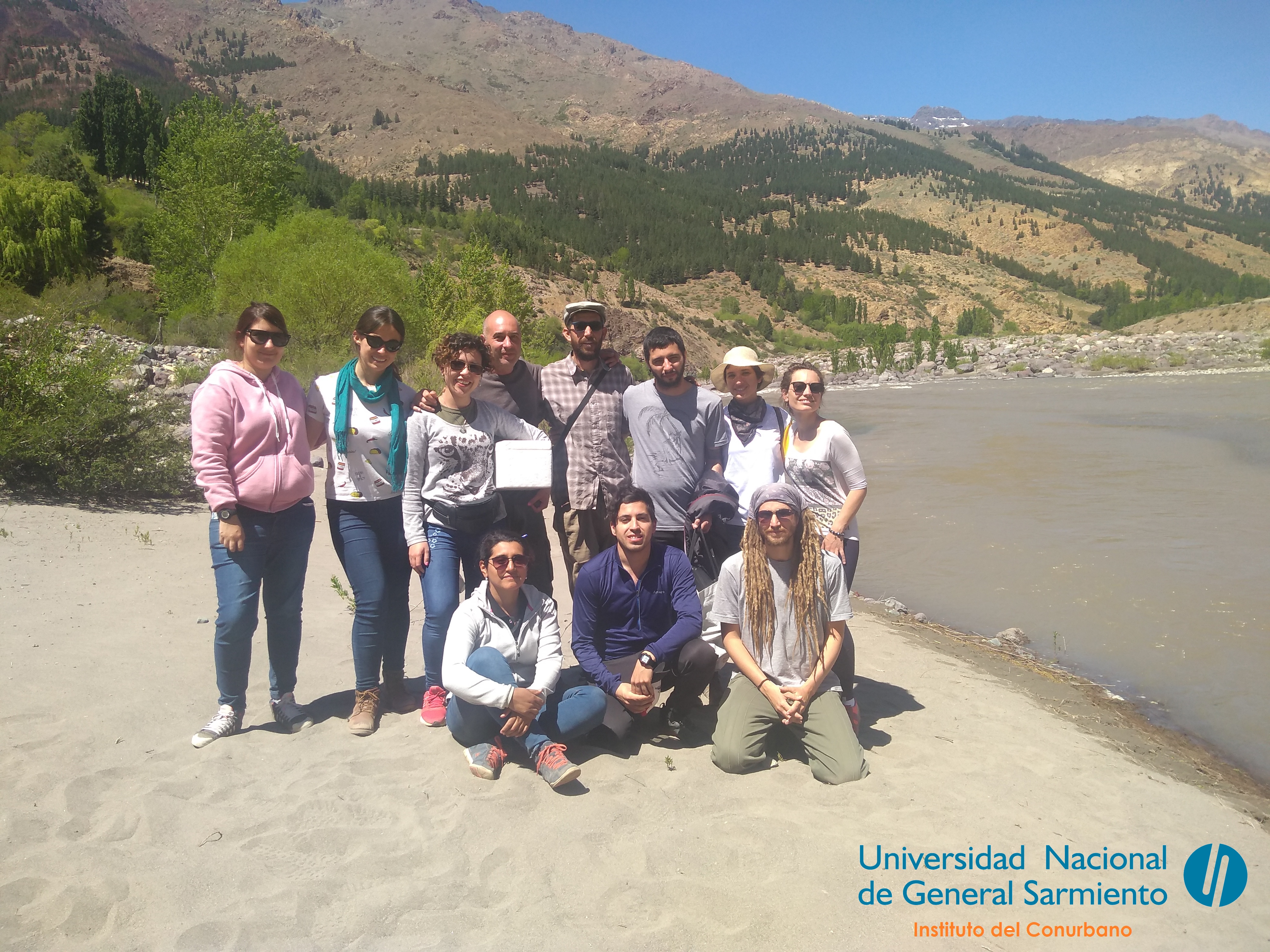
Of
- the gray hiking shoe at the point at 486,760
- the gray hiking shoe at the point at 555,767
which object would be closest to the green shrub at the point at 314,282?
the gray hiking shoe at the point at 486,760

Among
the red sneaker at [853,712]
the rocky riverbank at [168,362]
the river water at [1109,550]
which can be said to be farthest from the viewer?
the rocky riverbank at [168,362]

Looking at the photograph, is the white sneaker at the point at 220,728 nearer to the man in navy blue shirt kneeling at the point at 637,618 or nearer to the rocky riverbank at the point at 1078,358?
the man in navy blue shirt kneeling at the point at 637,618

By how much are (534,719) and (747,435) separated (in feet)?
6.13

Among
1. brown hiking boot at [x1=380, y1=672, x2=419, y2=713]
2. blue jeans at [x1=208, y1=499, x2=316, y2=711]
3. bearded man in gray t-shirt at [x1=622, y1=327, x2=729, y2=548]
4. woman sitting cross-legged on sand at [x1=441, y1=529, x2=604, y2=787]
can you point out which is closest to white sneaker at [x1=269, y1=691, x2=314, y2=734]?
blue jeans at [x1=208, y1=499, x2=316, y2=711]

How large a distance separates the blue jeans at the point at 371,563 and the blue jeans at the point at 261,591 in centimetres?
16

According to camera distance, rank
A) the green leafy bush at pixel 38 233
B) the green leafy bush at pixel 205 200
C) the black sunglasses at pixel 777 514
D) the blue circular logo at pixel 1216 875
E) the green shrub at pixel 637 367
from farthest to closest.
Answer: the green shrub at pixel 637 367
the green leafy bush at pixel 205 200
the green leafy bush at pixel 38 233
the black sunglasses at pixel 777 514
the blue circular logo at pixel 1216 875

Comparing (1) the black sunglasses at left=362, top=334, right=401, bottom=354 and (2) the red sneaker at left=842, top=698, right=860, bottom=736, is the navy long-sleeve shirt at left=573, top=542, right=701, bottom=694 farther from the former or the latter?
(1) the black sunglasses at left=362, top=334, right=401, bottom=354

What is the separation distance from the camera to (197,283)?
31.9 metres

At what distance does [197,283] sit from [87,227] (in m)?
8.34

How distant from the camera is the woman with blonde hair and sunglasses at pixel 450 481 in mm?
3916

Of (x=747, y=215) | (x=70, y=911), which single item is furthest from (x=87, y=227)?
(x=747, y=215)

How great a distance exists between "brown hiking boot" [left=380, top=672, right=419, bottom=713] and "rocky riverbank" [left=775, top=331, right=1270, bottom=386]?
41486 mm

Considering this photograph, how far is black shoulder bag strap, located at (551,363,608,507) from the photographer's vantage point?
4340 mm

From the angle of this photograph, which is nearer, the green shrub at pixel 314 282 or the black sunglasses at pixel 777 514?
the black sunglasses at pixel 777 514
